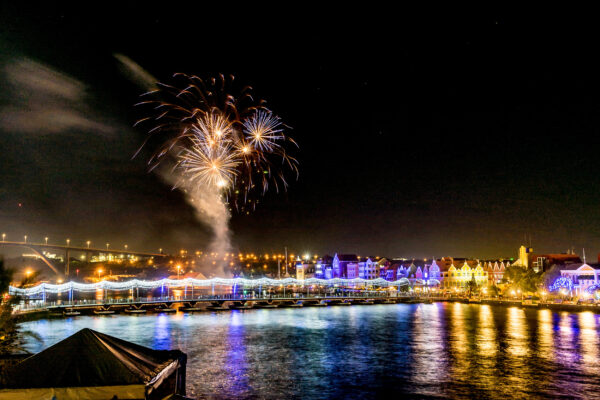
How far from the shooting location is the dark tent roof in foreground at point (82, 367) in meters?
6.71

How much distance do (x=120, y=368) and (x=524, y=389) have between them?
17.2 m

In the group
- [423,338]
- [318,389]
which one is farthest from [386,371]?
[423,338]

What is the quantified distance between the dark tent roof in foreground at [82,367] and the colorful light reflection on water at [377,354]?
10.9 m

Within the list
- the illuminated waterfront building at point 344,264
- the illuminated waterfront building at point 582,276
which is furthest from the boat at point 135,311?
the illuminated waterfront building at point 344,264

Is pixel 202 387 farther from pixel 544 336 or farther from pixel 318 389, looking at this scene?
pixel 544 336

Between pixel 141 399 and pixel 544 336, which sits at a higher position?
pixel 141 399

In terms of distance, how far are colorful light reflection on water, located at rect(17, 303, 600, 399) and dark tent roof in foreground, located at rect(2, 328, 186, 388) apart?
429 inches

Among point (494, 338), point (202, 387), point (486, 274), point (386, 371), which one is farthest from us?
point (486, 274)

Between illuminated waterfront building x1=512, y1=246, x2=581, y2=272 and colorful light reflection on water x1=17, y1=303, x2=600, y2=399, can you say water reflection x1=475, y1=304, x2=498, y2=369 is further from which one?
illuminated waterfront building x1=512, y1=246, x2=581, y2=272

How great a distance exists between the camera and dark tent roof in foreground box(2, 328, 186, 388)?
671 cm

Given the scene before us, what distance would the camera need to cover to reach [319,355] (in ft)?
86.5

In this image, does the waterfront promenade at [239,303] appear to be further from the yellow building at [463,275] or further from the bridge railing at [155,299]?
the yellow building at [463,275]

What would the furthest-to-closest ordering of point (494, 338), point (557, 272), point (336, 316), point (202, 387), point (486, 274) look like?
point (486, 274), point (557, 272), point (336, 316), point (494, 338), point (202, 387)

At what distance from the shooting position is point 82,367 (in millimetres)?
6941
